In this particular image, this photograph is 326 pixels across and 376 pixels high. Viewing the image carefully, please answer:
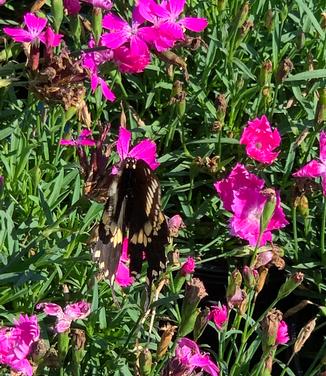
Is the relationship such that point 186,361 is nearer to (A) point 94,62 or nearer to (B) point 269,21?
(A) point 94,62

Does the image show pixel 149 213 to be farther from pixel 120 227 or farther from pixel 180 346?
pixel 180 346

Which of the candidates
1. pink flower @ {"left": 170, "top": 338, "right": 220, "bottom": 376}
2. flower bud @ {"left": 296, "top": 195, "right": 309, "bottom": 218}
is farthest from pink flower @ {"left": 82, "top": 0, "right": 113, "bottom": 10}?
pink flower @ {"left": 170, "top": 338, "right": 220, "bottom": 376}

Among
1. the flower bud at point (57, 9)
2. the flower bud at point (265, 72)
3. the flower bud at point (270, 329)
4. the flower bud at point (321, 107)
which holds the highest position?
the flower bud at point (57, 9)

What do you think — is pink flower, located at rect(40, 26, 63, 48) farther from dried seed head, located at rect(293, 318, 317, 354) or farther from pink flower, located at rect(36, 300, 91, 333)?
dried seed head, located at rect(293, 318, 317, 354)

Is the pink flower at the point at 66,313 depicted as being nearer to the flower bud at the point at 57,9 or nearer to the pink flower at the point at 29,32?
the pink flower at the point at 29,32

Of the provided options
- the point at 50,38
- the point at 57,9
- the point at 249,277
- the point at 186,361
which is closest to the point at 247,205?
the point at 249,277

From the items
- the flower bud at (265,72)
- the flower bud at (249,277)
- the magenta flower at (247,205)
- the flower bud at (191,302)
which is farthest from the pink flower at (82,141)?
the flower bud at (191,302)

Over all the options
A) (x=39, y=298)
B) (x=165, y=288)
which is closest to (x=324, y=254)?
(x=165, y=288)
